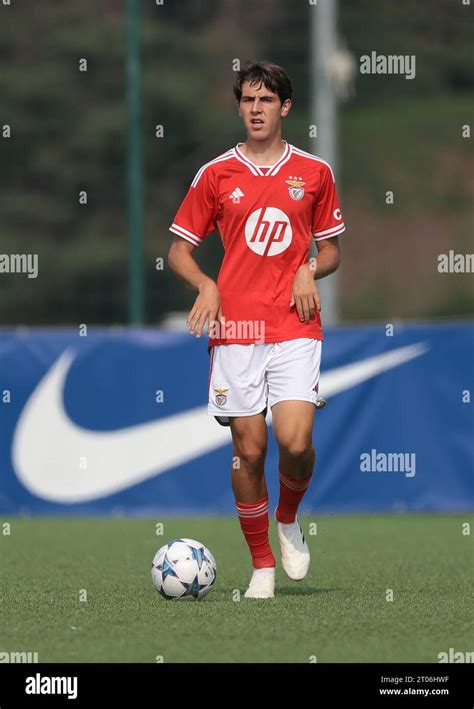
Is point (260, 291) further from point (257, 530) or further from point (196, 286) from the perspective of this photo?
point (257, 530)

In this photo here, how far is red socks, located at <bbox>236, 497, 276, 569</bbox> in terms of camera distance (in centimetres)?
731

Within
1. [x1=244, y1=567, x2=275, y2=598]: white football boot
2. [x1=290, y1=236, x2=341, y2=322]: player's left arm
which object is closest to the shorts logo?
[x1=290, y1=236, x2=341, y2=322]: player's left arm

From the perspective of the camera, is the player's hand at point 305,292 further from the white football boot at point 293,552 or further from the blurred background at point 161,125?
the blurred background at point 161,125

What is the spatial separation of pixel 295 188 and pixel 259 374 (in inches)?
35.9

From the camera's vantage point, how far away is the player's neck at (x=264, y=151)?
7.25 meters

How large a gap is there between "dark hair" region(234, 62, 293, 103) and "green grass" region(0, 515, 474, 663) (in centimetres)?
Result: 243

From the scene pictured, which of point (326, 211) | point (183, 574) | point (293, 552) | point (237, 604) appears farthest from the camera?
point (293, 552)

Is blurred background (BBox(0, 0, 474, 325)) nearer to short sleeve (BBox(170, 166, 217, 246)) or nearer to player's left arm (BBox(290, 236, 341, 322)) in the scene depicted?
short sleeve (BBox(170, 166, 217, 246))

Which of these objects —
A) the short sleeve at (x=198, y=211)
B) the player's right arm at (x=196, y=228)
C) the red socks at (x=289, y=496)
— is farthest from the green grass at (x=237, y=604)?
the short sleeve at (x=198, y=211)

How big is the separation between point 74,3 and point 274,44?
4.90 m

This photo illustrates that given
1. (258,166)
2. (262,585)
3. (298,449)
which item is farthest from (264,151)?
(262,585)

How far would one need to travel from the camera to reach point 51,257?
2950cm

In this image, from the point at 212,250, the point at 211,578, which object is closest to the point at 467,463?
the point at 211,578

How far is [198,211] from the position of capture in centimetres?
730
